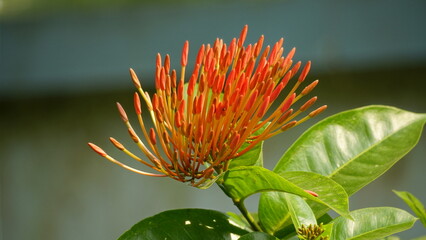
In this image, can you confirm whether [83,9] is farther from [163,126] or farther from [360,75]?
[163,126]

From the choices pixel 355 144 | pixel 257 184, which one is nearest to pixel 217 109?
pixel 257 184

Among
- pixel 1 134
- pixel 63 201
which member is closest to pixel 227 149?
pixel 63 201

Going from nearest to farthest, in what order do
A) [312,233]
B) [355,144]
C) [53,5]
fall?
[312,233]
[355,144]
[53,5]

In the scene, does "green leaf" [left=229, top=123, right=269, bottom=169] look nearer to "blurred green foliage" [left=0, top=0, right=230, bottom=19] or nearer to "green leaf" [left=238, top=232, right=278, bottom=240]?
"green leaf" [left=238, top=232, right=278, bottom=240]

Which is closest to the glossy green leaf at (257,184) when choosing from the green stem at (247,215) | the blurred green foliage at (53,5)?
the green stem at (247,215)

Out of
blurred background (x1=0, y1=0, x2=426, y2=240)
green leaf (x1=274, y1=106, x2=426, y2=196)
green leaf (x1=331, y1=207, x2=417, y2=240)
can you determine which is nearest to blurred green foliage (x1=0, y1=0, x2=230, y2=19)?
blurred background (x1=0, y1=0, x2=426, y2=240)

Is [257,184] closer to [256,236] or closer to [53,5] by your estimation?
[256,236]

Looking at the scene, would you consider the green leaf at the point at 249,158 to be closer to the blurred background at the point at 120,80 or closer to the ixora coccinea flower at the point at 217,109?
the ixora coccinea flower at the point at 217,109
